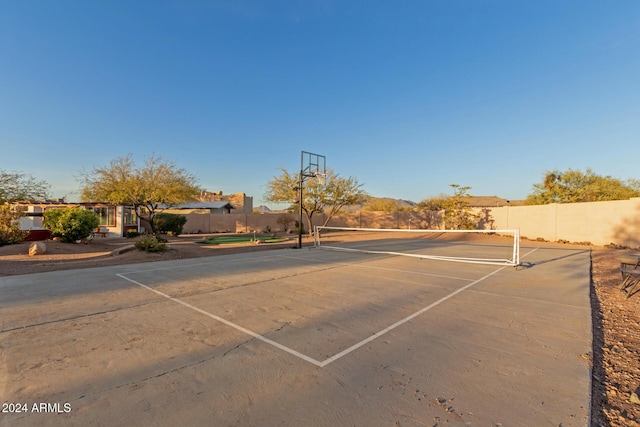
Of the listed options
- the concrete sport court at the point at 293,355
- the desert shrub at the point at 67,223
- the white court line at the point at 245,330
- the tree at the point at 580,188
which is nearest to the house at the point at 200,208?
the desert shrub at the point at 67,223

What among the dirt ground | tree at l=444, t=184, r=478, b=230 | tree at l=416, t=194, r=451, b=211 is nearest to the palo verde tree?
tree at l=444, t=184, r=478, b=230

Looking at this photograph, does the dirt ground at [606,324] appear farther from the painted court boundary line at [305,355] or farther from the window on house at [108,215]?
the window on house at [108,215]

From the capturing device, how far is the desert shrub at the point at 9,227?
545 inches

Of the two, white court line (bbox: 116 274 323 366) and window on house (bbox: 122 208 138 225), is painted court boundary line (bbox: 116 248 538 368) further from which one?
window on house (bbox: 122 208 138 225)

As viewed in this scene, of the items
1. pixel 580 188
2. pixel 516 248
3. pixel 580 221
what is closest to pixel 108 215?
pixel 516 248

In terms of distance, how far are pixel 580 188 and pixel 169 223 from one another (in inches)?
1562

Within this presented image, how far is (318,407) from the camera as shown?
238cm

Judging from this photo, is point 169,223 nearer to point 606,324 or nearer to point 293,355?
point 293,355

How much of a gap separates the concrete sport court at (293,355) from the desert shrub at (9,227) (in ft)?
36.3

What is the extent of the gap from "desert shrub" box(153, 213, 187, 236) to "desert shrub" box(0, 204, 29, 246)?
848cm

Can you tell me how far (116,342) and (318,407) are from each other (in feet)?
9.43

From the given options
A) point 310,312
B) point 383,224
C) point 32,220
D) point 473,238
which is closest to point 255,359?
point 310,312

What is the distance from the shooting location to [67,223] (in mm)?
14102

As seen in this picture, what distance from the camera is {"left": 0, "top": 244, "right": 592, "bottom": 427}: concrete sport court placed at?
234 cm
